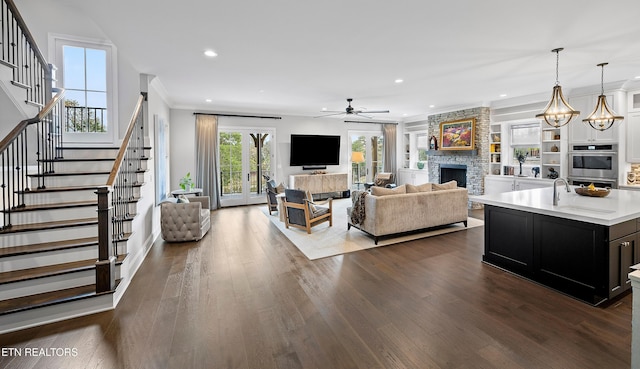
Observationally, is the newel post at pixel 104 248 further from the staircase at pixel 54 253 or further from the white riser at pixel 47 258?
the white riser at pixel 47 258

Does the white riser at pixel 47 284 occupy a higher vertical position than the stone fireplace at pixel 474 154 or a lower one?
lower

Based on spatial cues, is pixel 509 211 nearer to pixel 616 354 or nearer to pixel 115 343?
pixel 616 354

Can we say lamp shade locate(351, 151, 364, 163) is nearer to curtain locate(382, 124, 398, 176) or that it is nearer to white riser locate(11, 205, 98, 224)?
curtain locate(382, 124, 398, 176)

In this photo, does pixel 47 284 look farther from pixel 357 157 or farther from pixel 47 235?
pixel 357 157

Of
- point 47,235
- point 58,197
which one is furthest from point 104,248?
point 58,197

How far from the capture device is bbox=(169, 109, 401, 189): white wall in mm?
7559

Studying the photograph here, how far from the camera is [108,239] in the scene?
8.96 feet

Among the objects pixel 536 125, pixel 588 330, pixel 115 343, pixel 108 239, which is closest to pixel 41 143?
pixel 108 239

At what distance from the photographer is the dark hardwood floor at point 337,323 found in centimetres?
203

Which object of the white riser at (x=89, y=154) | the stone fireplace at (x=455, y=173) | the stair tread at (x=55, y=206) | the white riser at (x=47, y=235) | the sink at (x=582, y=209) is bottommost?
the white riser at (x=47, y=235)

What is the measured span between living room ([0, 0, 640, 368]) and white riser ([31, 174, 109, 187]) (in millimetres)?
665

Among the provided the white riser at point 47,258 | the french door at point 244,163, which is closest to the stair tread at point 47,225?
the white riser at point 47,258

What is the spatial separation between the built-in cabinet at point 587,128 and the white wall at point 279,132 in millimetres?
5518

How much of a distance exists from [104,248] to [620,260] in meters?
4.97
